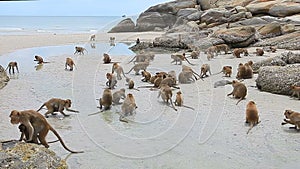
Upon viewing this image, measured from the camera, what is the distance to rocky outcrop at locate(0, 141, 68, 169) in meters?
4.00

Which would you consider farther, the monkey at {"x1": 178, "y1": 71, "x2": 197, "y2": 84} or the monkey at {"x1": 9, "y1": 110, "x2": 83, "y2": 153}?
the monkey at {"x1": 178, "y1": 71, "x2": 197, "y2": 84}

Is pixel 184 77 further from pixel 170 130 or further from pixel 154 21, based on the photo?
pixel 154 21

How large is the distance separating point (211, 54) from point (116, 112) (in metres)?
10.4

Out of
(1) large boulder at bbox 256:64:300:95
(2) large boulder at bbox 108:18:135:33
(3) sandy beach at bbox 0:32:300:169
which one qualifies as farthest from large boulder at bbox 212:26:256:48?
(2) large boulder at bbox 108:18:135:33

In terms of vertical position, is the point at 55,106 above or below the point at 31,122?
below

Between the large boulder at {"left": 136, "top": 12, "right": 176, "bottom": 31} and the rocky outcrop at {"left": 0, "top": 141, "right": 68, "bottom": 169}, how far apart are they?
1609 inches

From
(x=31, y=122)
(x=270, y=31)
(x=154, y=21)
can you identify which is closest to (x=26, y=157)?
(x=31, y=122)

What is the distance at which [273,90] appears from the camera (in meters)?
10.3

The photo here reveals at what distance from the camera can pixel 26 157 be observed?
4105 millimetres

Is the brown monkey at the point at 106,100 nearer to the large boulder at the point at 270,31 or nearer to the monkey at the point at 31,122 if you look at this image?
the monkey at the point at 31,122

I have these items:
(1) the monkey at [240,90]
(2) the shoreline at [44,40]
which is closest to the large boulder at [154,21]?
(2) the shoreline at [44,40]

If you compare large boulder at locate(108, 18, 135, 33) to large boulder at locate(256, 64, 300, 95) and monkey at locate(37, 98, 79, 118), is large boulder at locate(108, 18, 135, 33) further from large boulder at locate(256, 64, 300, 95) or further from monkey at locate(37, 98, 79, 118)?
monkey at locate(37, 98, 79, 118)

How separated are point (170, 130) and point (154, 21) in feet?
130

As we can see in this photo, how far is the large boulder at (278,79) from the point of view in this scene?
9.96m
